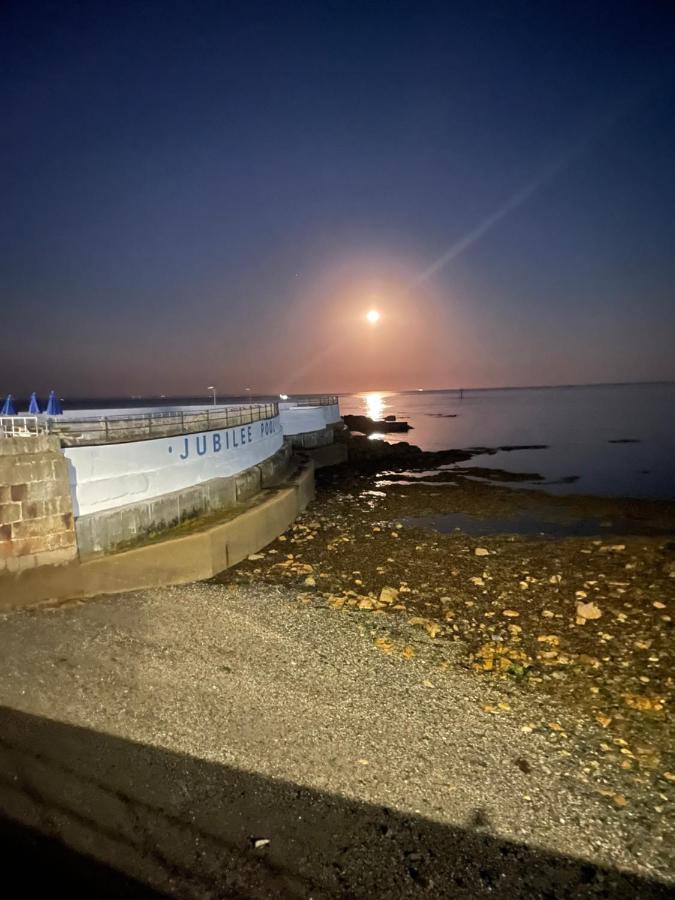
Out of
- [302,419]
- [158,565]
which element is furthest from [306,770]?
[302,419]

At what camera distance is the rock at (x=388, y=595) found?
959 centimetres

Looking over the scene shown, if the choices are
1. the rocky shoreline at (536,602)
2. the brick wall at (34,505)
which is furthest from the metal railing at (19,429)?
the rocky shoreline at (536,602)

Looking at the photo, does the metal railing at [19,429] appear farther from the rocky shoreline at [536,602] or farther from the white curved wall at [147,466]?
the rocky shoreline at [536,602]

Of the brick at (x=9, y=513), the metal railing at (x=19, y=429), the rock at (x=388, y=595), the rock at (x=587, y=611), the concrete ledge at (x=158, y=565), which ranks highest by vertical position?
the metal railing at (x=19, y=429)

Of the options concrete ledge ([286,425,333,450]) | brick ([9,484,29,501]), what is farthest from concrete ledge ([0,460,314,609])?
concrete ledge ([286,425,333,450])

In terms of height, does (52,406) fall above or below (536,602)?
above

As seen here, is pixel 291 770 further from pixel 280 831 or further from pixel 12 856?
pixel 12 856

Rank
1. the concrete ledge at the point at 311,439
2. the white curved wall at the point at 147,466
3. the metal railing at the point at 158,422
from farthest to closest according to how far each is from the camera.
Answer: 1. the concrete ledge at the point at 311,439
2. the metal railing at the point at 158,422
3. the white curved wall at the point at 147,466

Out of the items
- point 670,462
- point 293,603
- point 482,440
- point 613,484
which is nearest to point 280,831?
point 293,603

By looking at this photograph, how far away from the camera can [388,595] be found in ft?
31.9

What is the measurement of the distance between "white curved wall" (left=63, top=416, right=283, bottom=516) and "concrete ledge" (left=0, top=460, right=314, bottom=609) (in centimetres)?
106

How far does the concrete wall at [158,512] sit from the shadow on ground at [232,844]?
172 inches

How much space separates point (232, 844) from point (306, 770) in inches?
40.5

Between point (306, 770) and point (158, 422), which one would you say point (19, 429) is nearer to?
point (158, 422)
